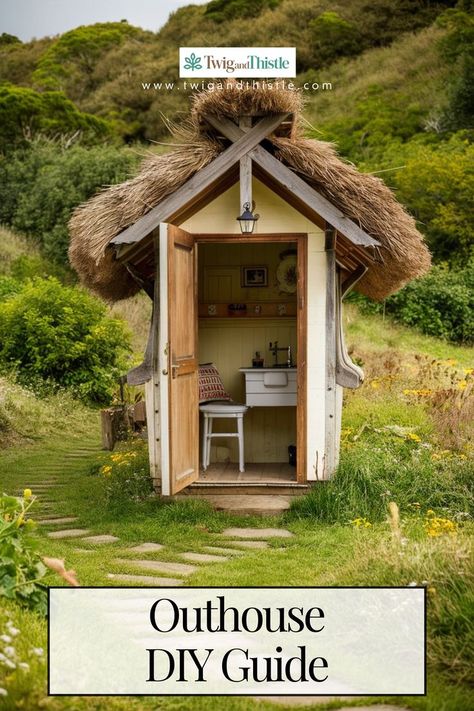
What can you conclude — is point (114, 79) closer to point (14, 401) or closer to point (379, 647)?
point (14, 401)

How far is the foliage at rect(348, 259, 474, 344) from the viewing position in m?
20.3

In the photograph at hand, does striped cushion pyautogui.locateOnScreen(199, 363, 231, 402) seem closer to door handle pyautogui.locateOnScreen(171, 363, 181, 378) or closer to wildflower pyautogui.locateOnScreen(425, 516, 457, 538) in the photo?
door handle pyautogui.locateOnScreen(171, 363, 181, 378)

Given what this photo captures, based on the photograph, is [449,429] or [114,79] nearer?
[449,429]

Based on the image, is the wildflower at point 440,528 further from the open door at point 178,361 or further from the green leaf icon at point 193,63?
the green leaf icon at point 193,63

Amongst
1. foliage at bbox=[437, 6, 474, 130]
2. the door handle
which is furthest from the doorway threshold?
foliage at bbox=[437, 6, 474, 130]

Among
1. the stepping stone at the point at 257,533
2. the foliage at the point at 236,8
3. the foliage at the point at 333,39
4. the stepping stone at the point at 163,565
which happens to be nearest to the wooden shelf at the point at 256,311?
the stepping stone at the point at 257,533

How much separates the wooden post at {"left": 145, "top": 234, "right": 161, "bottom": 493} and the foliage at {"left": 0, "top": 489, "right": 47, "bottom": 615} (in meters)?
3.42

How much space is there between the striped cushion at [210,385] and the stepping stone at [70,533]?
236 cm

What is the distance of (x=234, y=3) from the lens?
47.5 meters

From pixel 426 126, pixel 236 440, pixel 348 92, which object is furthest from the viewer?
pixel 348 92

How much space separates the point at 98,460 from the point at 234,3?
41008mm

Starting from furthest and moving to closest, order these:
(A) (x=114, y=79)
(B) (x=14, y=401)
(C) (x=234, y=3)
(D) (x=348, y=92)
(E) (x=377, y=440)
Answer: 1. (C) (x=234, y=3)
2. (A) (x=114, y=79)
3. (D) (x=348, y=92)
4. (B) (x=14, y=401)
5. (E) (x=377, y=440)

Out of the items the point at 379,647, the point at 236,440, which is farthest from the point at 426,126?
the point at 379,647

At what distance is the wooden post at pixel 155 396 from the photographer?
8273 millimetres
